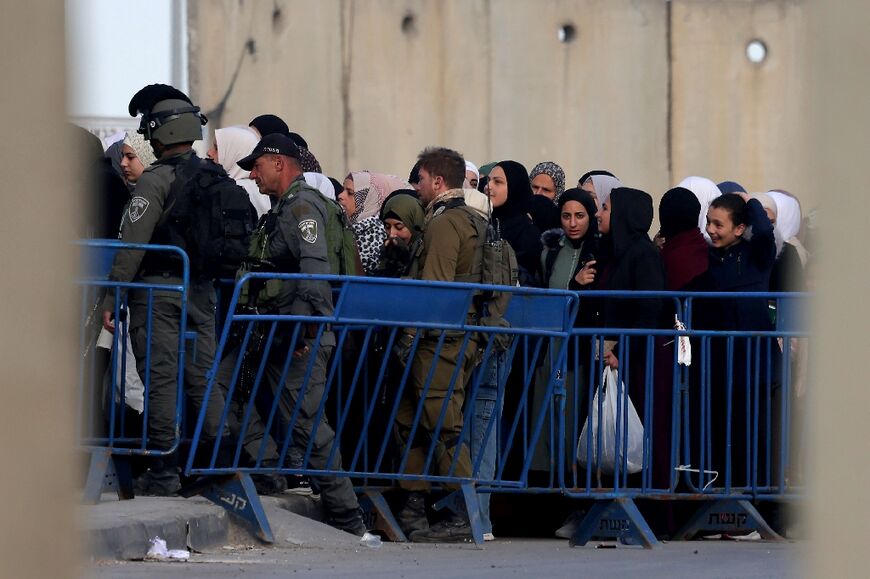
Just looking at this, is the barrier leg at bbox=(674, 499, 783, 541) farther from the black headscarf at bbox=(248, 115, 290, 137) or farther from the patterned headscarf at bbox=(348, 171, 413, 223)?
the black headscarf at bbox=(248, 115, 290, 137)

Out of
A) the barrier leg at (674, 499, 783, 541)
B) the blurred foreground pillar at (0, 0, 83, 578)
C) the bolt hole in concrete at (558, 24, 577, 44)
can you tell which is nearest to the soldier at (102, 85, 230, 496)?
the barrier leg at (674, 499, 783, 541)

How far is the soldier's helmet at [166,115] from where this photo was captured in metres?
7.78

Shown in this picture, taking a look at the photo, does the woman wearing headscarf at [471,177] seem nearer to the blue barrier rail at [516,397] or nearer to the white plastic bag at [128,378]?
the blue barrier rail at [516,397]

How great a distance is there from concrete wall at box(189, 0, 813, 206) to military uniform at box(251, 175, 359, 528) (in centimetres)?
923

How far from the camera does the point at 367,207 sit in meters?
9.78

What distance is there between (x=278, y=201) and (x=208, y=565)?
1.85 meters

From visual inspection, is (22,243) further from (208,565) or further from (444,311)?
(444,311)

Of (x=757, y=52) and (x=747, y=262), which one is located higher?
(x=757, y=52)

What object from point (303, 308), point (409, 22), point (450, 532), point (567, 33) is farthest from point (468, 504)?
point (567, 33)

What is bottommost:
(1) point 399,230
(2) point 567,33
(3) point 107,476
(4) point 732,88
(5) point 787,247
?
(3) point 107,476

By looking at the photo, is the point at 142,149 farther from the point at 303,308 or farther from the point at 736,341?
the point at 736,341

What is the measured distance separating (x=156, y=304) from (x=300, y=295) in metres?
0.58

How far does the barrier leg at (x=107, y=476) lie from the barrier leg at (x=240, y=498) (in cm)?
28

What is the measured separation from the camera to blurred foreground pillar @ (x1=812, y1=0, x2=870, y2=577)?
2064 mm
